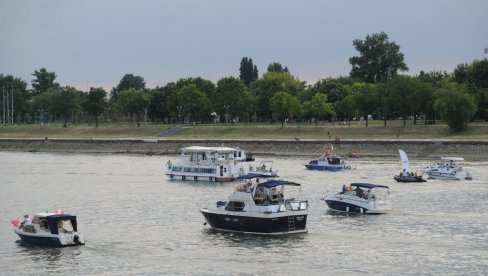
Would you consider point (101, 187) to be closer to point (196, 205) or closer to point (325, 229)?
point (196, 205)

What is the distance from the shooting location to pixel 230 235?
227 ft

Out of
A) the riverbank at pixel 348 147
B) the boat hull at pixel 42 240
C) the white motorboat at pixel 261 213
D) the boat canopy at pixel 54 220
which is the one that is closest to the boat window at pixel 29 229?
the boat hull at pixel 42 240

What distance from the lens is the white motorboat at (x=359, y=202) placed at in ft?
264

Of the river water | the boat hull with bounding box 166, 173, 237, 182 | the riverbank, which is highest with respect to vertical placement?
the riverbank

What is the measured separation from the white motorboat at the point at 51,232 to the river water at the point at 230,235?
2.68 feet

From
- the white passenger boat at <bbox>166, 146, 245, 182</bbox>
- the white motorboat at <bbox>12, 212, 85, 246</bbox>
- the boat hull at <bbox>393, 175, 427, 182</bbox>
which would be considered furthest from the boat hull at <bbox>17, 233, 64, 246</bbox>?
the boat hull at <bbox>393, 175, 427, 182</bbox>

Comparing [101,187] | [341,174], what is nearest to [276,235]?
[101,187]

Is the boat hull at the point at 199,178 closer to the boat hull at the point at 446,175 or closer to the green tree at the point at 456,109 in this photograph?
the boat hull at the point at 446,175

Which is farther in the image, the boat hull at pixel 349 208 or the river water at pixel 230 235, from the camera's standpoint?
the boat hull at pixel 349 208

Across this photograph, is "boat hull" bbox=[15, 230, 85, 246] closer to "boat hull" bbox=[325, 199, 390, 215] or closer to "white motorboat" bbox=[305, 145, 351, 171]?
"boat hull" bbox=[325, 199, 390, 215]

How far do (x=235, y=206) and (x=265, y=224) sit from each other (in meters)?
3.70

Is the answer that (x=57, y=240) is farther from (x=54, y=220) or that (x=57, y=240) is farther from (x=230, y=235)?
(x=230, y=235)

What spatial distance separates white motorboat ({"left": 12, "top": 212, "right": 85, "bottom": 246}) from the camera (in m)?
64.2

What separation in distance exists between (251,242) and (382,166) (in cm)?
7476
